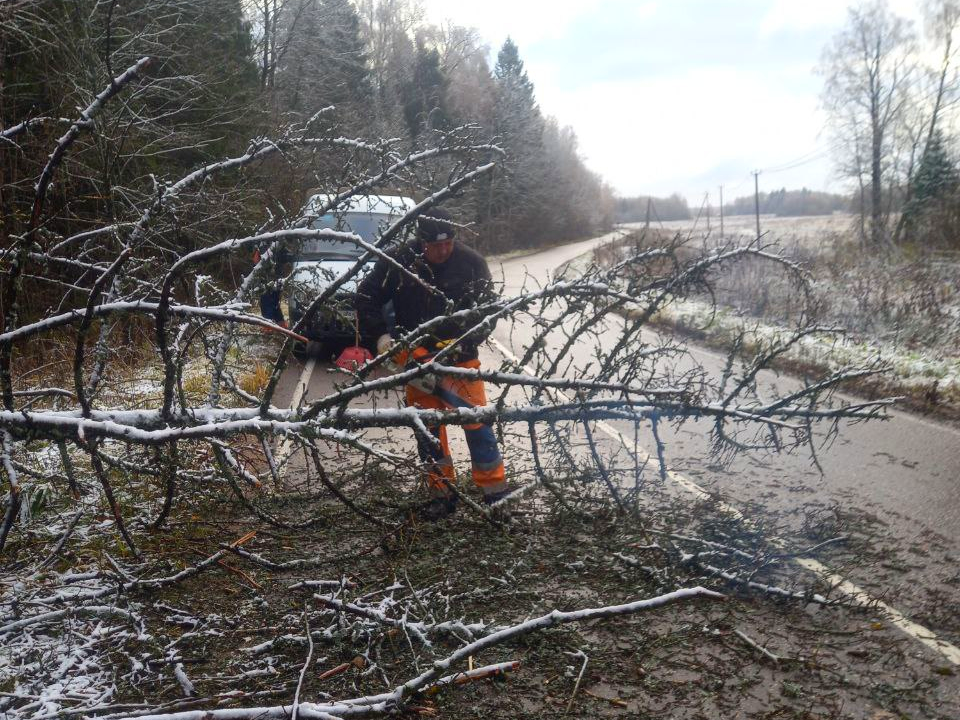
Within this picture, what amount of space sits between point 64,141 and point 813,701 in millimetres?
3394

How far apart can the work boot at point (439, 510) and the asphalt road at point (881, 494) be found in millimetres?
1346

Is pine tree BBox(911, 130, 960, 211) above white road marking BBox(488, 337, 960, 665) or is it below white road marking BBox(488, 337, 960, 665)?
above

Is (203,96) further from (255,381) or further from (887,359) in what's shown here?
(887,359)

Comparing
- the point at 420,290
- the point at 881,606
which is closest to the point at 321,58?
the point at 420,290

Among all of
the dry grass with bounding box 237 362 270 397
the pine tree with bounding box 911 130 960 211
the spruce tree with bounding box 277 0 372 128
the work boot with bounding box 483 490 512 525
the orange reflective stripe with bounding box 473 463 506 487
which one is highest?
the spruce tree with bounding box 277 0 372 128

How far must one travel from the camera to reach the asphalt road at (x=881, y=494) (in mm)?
3861

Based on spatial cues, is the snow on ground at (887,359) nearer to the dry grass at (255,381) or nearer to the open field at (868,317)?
the open field at (868,317)

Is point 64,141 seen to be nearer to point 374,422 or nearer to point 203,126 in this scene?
point 374,422

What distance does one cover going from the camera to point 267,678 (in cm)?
306

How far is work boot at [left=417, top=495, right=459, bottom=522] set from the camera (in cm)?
467

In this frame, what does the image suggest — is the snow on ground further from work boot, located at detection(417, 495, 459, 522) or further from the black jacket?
work boot, located at detection(417, 495, 459, 522)

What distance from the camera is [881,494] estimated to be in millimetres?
5340

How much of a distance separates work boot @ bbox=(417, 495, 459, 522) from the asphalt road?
1.35m

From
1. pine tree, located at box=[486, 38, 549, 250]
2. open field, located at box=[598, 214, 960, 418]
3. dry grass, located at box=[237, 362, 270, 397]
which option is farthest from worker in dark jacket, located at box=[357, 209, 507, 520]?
pine tree, located at box=[486, 38, 549, 250]
